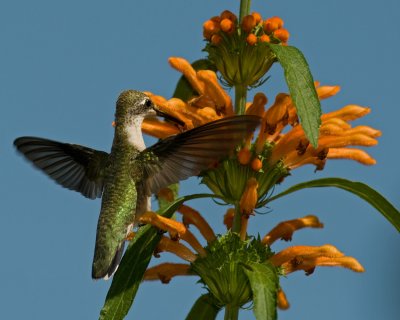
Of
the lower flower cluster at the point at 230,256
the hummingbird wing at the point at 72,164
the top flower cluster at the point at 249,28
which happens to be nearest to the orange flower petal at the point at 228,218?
the lower flower cluster at the point at 230,256

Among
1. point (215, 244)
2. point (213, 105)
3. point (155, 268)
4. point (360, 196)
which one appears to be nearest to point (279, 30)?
point (213, 105)

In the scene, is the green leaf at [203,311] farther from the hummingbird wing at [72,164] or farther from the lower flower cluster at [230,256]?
the hummingbird wing at [72,164]

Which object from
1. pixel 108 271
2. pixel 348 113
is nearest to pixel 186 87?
pixel 348 113

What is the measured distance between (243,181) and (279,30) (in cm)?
103

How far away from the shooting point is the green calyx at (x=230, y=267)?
14.2ft

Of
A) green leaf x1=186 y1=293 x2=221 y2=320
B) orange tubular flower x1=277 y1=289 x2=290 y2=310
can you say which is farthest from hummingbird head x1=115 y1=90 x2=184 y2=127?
orange tubular flower x1=277 y1=289 x2=290 y2=310

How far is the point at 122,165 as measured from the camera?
5289mm

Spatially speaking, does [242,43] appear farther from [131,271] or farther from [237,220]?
[131,271]

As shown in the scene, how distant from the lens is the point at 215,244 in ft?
14.8

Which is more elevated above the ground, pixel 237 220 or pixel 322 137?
pixel 322 137

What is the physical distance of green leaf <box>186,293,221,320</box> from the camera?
5.06 meters

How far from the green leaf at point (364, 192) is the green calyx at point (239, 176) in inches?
9.4

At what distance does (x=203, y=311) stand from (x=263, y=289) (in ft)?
4.97

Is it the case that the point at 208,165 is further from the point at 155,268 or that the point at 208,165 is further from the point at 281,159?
the point at 155,268
